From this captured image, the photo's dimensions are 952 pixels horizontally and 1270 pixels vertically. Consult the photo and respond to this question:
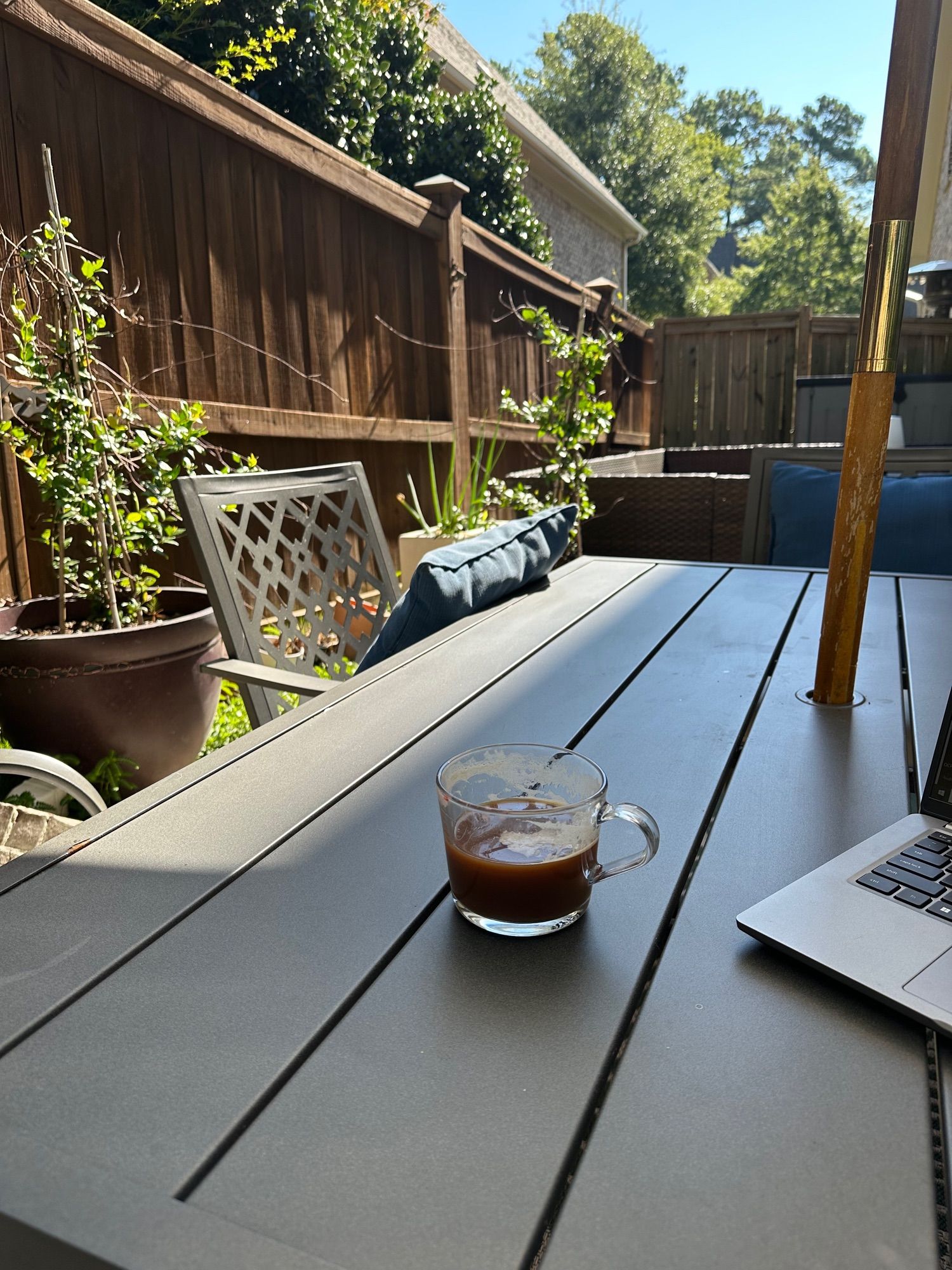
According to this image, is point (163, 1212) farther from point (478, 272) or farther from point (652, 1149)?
point (478, 272)

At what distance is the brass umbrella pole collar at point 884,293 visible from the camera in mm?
928

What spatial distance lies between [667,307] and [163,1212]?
2119cm

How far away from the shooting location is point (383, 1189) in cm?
42

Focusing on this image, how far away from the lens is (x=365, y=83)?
6094mm

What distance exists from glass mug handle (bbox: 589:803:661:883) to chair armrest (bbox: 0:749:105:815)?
4.50ft

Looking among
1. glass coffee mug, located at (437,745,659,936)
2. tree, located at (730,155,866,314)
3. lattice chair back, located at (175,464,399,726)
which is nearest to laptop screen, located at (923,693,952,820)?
glass coffee mug, located at (437,745,659,936)

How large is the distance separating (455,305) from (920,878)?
14.5 ft

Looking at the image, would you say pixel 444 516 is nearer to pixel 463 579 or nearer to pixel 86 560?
pixel 86 560

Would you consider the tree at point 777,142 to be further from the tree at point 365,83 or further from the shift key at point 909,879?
the shift key at point 909,879

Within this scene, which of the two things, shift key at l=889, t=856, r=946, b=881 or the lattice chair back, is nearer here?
shift key at l=889, t=856, r=946, b=881

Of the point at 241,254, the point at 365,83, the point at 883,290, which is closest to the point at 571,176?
the point at 365,83

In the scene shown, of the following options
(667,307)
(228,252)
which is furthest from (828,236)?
(228,252)

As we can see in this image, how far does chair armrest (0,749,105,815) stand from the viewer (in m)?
1.66

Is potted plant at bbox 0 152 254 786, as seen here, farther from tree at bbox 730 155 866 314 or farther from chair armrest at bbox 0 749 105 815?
tree at bbox 730 155 866 314
